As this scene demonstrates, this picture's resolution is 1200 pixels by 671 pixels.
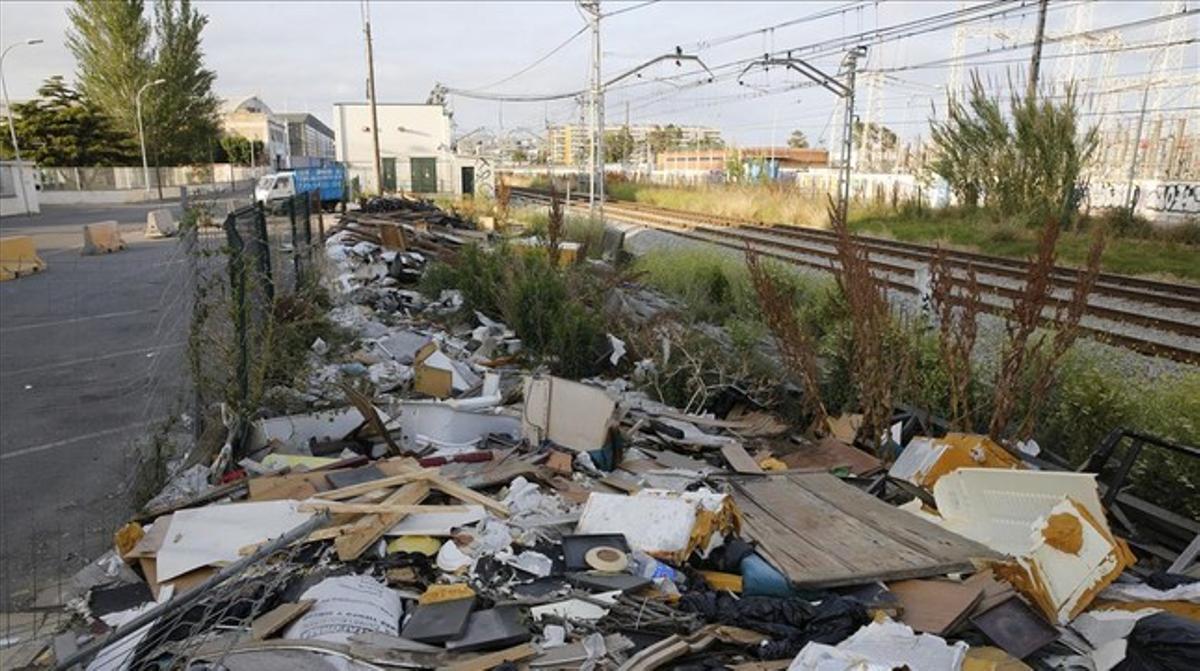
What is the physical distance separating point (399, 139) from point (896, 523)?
2180 inches

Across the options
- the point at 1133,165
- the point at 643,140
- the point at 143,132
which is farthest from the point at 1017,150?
the point at 643,140

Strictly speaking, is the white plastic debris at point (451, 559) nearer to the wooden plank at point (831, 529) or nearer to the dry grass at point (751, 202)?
the wooden plank at point (831, 529)

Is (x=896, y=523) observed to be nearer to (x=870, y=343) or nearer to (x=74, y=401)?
(x=870, y=343)

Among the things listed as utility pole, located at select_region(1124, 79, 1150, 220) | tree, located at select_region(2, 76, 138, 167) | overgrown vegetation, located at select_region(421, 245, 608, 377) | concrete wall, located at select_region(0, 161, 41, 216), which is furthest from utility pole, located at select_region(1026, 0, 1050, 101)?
tree, located at select_region(2, 76, 138, 167)

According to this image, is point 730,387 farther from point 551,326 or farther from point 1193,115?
point 1193,115

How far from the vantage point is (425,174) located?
50.8 m

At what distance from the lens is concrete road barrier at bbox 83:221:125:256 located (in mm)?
21531

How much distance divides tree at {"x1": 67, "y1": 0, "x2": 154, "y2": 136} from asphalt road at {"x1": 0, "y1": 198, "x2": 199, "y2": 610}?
44.8 meters

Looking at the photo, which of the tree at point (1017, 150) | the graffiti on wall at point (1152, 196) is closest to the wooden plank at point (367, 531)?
the tree at point (1017, 150)

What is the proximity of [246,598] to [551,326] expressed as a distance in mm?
5661

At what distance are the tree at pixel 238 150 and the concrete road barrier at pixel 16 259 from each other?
176 ft

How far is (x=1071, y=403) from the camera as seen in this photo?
586cm

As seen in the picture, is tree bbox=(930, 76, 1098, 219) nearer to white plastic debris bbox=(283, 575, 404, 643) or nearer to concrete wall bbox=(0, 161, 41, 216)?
white plastic debris bbox=(283, 575, 404, 643)

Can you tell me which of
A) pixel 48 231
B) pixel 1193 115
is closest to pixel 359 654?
pixel 48 231
